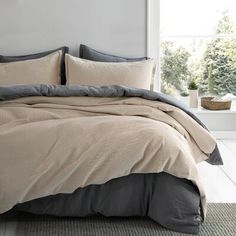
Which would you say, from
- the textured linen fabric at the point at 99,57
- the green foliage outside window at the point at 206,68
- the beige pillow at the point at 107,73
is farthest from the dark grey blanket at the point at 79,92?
the green foliage outside window at the point at 206,68

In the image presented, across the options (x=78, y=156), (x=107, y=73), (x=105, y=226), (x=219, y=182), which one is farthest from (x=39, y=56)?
(x=105, y=226)

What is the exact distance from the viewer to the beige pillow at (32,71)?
4.14 metres

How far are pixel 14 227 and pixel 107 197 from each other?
0.56 meters

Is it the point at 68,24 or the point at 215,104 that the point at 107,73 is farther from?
Result: the point at 215,104

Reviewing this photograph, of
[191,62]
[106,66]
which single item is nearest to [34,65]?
[106,66]

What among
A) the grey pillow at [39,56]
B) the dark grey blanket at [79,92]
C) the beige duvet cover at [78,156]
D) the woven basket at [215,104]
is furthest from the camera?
the woven basket at [215,104]

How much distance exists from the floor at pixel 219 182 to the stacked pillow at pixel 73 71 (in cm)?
104

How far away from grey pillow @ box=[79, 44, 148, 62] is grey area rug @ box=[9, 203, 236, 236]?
2.25 m

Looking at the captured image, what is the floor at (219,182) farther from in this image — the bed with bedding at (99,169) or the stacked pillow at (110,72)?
the stacked pillow at (110,72)

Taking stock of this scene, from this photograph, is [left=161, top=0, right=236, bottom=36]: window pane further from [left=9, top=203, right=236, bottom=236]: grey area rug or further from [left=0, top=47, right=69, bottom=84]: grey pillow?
[left=9, top=203, right=236, bottom=236]: grey area rug

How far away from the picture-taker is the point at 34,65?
427 cm

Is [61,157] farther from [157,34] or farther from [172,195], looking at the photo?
[157,34]

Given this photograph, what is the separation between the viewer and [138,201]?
2.52 m

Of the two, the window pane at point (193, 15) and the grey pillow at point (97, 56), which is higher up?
the window pane at point (193, 15)
